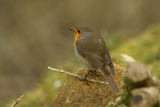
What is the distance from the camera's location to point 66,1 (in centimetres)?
1172

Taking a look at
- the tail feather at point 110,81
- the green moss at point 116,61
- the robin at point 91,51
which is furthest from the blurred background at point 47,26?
the tail feather at point 110,81

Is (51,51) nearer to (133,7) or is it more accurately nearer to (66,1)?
(66,1)

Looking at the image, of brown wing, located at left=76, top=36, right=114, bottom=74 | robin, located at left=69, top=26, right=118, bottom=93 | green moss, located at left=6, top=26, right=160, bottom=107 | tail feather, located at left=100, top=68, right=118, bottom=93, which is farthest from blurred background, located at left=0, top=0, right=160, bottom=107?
tail feather, located at left=100, top=68, right=118, bottom=93

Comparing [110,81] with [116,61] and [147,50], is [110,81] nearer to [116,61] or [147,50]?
[116,61]

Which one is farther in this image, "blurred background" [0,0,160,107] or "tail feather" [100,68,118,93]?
"blurred background" [0,0,160,107]

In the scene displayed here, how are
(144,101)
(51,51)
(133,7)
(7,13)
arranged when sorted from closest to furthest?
(144,101)
(133,7)
(51,51)
(7,13)

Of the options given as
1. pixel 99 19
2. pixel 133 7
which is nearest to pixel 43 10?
pixel 99 19

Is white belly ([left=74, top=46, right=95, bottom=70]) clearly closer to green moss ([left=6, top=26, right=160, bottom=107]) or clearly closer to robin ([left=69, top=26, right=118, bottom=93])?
robin ([left=69, top=26, right=118, bottom=93])

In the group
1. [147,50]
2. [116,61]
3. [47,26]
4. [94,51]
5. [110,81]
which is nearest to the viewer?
[110,81]

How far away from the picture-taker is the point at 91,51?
400 cm

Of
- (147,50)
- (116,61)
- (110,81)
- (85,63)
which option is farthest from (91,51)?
(147,50)

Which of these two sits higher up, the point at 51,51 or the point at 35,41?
the point at 35,41

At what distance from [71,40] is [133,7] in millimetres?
2875

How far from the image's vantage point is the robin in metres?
3.74
